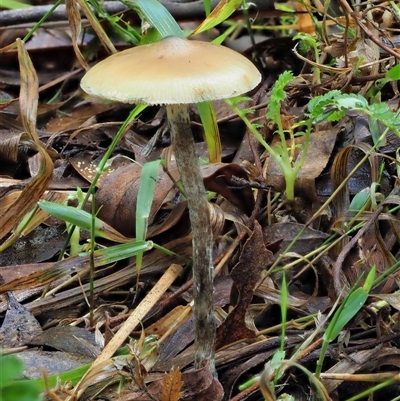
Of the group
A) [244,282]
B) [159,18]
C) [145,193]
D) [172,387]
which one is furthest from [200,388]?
[159,18]

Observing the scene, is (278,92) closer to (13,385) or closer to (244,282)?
(244,282)

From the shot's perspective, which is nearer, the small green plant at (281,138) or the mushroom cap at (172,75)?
the mushroom cap at (172,75)

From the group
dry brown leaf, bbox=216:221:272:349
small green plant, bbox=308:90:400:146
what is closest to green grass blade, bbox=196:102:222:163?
small green plant, bbox=308:90:400:146

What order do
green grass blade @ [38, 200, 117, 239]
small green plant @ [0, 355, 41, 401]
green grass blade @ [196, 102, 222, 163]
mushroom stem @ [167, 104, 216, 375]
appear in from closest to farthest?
small green plant @ [0, 355, 41, 401] < mushroom stem @ [167, 104, 216, 375] < green grass blade @ [38, 200, 117, 239] < green grass blade @ [196, 102, 222, 163]

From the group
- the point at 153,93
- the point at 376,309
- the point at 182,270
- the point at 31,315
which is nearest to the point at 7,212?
the point at 31,315

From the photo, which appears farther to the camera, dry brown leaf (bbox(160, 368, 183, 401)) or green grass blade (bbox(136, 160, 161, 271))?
green grass blade (bbox(136, 160, 161, 271))

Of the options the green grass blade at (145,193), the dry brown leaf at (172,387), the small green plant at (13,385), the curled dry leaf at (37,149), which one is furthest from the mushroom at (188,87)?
the small green plant at (13,385)

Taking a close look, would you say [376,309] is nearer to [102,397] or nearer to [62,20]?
[102,397]

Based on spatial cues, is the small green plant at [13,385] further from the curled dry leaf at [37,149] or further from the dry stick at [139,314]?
the curled dry leaf at [37,149]

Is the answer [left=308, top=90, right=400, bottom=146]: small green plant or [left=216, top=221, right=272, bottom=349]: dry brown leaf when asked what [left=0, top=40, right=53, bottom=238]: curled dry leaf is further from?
[left=308, top=90, right=400, bottom=146]: small green plant
